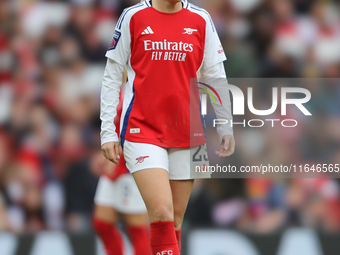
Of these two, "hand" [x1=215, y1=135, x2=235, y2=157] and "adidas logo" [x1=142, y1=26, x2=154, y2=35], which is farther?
"hand" [x1=215, y1=135, x2=235, y2=157]

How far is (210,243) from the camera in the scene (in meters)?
4.97

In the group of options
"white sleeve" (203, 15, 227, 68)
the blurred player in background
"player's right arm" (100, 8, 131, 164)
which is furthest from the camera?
the blurred player in background

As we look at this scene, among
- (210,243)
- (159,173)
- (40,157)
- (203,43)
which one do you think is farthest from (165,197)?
(40,157)

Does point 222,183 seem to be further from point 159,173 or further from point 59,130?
point 159,173

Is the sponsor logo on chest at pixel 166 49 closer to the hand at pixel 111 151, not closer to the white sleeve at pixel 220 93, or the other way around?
the white sleeve at pixel 220 93

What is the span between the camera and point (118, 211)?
14.8 feet

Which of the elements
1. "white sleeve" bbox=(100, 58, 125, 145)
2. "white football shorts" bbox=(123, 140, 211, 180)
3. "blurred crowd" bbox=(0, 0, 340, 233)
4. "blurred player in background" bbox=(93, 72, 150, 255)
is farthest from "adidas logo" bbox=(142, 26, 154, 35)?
"blurred crowd" bbox=(0, 0, 340, 233)

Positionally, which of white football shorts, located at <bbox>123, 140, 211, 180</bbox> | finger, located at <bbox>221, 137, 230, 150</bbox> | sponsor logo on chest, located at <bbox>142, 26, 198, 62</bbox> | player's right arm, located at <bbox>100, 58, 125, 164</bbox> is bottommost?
white football shorts, located at <bbox>123, 140, 211, 180</bbox>

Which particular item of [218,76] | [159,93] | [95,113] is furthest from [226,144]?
[95,113]

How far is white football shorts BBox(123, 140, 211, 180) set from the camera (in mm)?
3223

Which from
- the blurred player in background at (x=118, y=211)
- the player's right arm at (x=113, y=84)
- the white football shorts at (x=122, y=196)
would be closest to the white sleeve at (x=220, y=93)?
the player's right arm at (x=113, y=84)

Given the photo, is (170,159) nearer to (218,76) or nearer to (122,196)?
(218,76)

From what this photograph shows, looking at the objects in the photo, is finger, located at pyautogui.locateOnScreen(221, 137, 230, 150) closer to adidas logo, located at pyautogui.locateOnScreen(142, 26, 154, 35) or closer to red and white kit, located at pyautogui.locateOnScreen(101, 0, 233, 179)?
red and white kit, located at pyautogui.locateOnScreen(101, 0, 233, 179)

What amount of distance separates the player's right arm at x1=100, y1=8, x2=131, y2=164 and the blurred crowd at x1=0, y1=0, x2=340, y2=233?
1944mm
